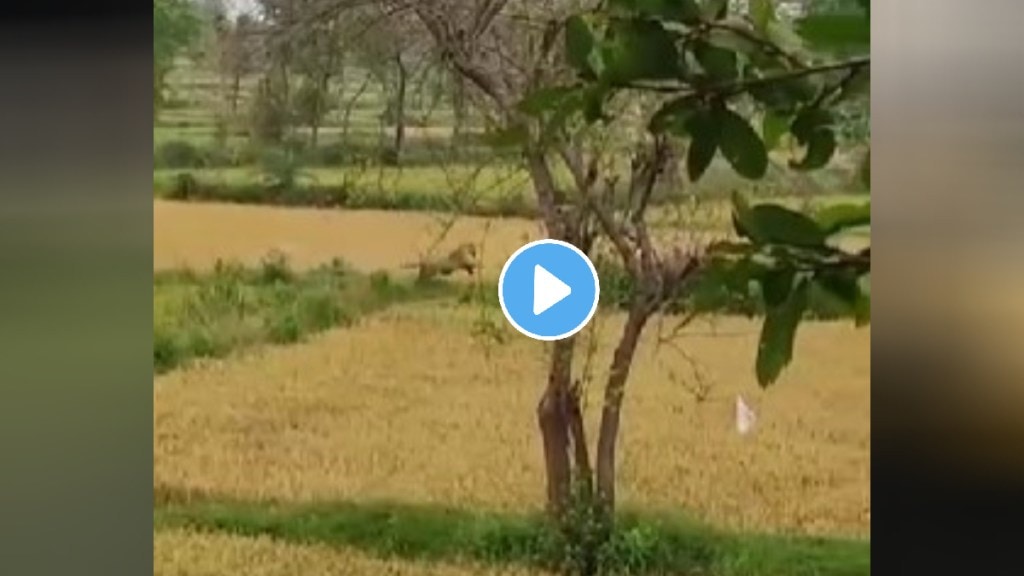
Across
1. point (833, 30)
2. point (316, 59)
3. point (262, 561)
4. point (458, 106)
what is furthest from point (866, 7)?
point (262, 561)

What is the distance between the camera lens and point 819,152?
4.56 ft

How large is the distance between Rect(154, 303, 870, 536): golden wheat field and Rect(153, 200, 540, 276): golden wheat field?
0.20 feet

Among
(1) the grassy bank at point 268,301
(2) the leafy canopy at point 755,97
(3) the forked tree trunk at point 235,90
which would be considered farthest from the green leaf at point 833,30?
(3) the forked tree trunk at point 235,90

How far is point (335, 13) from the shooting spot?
1.44 m

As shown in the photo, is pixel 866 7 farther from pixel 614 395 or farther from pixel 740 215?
pixel 614 395

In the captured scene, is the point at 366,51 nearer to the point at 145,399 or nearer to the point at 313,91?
the point at 313,91

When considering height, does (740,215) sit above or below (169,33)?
below

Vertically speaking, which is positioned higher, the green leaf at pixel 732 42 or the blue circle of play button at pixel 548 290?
the green leaf at pixel 732 42

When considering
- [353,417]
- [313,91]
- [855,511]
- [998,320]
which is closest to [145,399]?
[353,417]

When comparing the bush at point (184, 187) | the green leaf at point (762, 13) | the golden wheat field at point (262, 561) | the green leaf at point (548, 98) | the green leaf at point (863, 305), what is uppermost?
the green leaf at point (762, 13)

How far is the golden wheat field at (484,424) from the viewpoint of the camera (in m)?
1.39

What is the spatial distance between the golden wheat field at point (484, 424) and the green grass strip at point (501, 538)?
0.05 ft

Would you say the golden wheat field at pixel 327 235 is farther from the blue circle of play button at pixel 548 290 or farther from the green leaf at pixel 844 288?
the green leaf at pixel 844 288

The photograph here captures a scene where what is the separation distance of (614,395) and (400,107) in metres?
0.34
